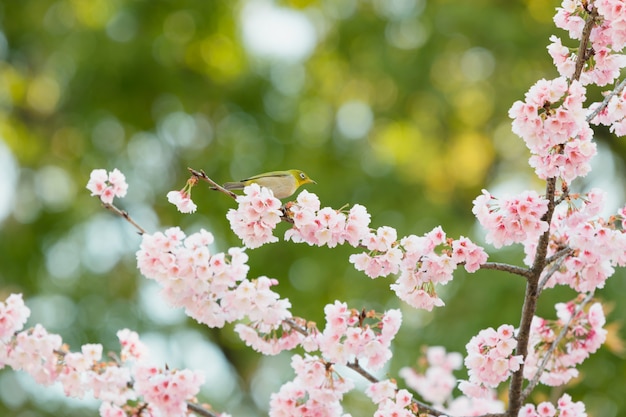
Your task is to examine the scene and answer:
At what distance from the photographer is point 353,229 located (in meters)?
2.65

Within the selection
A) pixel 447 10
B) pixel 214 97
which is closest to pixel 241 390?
pixel 214 97

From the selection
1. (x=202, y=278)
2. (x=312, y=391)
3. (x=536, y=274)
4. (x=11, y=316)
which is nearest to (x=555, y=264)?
(x=536, y=274)

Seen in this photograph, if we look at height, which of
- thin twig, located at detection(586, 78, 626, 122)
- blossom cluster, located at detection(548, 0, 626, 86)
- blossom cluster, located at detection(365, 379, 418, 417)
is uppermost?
blossom cluster, located at detection(548, 0, 626, 86)

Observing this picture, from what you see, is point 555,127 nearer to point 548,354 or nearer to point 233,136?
point 548,354

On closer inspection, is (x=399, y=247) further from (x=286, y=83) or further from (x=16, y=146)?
(x=16, y=146)

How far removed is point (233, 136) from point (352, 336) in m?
6.61

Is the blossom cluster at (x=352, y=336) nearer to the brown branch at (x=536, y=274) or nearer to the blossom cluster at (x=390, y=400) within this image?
the blossom cluster at (x=390, y=400)

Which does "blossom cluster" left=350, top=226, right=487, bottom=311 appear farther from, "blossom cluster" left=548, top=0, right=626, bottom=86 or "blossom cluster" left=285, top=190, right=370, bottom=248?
"blossom cluster" left=548, top=0, right=626, bottom=86

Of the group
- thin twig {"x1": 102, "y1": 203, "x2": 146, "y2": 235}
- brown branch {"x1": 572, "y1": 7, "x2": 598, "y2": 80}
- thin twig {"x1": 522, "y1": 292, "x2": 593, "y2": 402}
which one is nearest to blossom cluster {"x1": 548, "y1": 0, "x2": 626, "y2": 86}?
brown branch {"x1": 572, "y1": 7, "x2": 598, "y2": 80}

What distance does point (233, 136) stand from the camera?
9.27m

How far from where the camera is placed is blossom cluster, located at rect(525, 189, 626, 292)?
2.57 meters

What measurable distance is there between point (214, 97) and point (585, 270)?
708 centimetres

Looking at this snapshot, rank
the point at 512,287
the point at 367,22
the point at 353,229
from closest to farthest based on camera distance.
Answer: the point at 353,229 < the point at 512,287 < the point at 367,22

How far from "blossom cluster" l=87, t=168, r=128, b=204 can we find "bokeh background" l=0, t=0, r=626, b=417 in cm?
506
